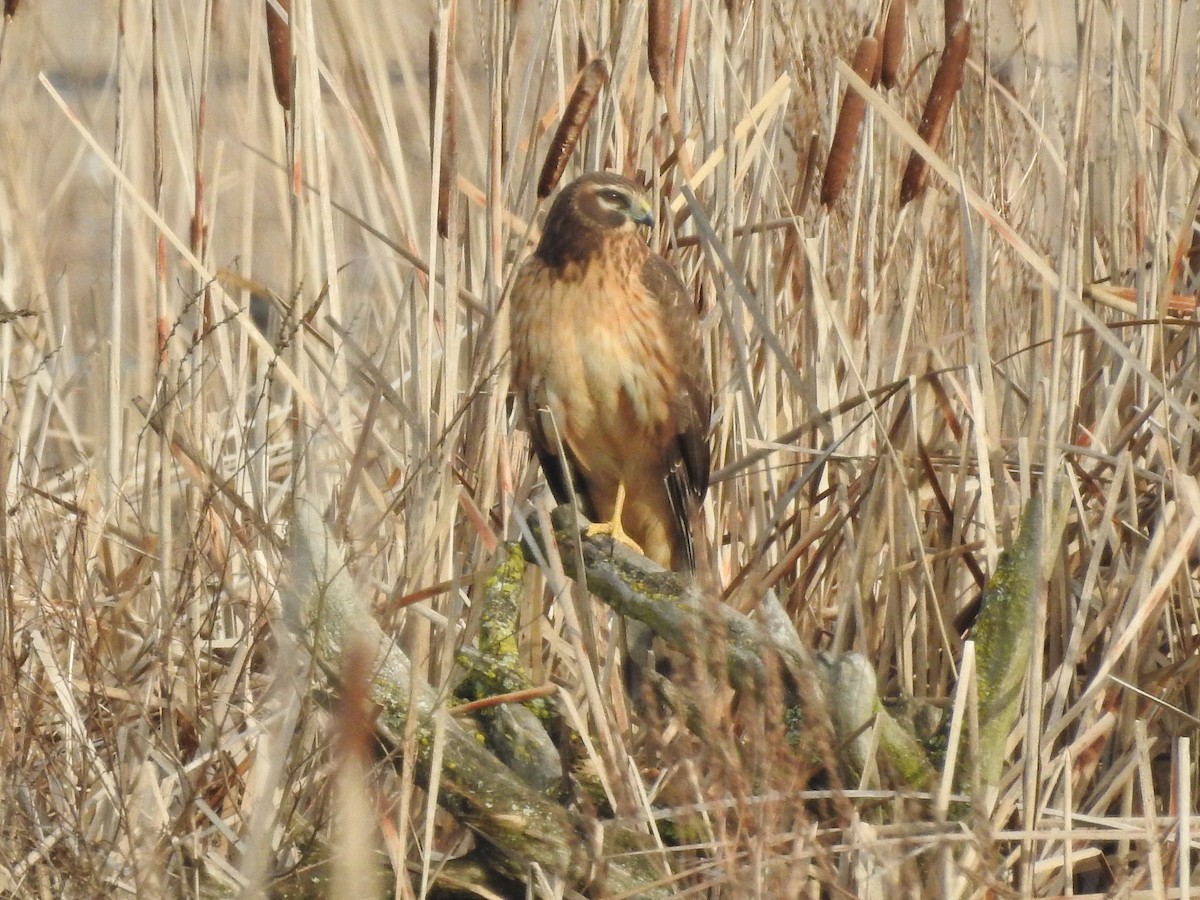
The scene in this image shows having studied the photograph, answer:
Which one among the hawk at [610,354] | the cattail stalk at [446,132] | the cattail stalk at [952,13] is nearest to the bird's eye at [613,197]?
the hawk at [610,354]

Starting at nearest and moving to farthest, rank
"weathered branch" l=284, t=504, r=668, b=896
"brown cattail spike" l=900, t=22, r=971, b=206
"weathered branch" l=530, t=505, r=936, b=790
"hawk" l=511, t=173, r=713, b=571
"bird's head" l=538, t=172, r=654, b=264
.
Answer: "weathered branch" l=284, t=504, r=668, b=896 < "weathered branch" l=530, t=505, r=936, b=790 < "brown cattail spike" l=900, t=22, r=971, b=206 < "bird's head" l=538, t=172, r=654, b=264 < "hawk" l=511, t=173, r=713, b=571

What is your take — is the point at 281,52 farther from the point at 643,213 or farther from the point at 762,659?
the point at 762,659

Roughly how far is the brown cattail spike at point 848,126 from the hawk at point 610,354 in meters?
0.68

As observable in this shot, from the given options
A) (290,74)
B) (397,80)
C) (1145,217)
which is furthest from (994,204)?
(397,80)

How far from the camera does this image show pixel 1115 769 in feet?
7.63

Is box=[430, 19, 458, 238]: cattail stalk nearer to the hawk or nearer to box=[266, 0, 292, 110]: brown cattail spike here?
box=[266, 0, 292, 110]: brown cattail spike

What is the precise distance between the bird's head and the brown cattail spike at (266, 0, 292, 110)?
0.59m

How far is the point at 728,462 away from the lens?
292cm

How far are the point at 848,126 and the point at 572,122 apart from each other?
0.39 metres

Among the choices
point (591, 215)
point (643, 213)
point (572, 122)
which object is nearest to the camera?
point (572, 122)

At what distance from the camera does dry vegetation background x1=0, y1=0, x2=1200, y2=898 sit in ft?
6.48

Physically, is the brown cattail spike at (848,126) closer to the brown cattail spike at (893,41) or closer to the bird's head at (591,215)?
the brown cattail spike at (893,41)

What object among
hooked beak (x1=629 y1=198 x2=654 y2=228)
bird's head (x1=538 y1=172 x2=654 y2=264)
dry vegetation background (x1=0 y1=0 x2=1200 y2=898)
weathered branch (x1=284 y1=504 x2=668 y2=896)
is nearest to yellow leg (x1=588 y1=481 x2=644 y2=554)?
dry vegetation background (x1=0 y1=0 x2=1200 y2=898)

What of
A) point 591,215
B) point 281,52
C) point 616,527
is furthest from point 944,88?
point 616,527
